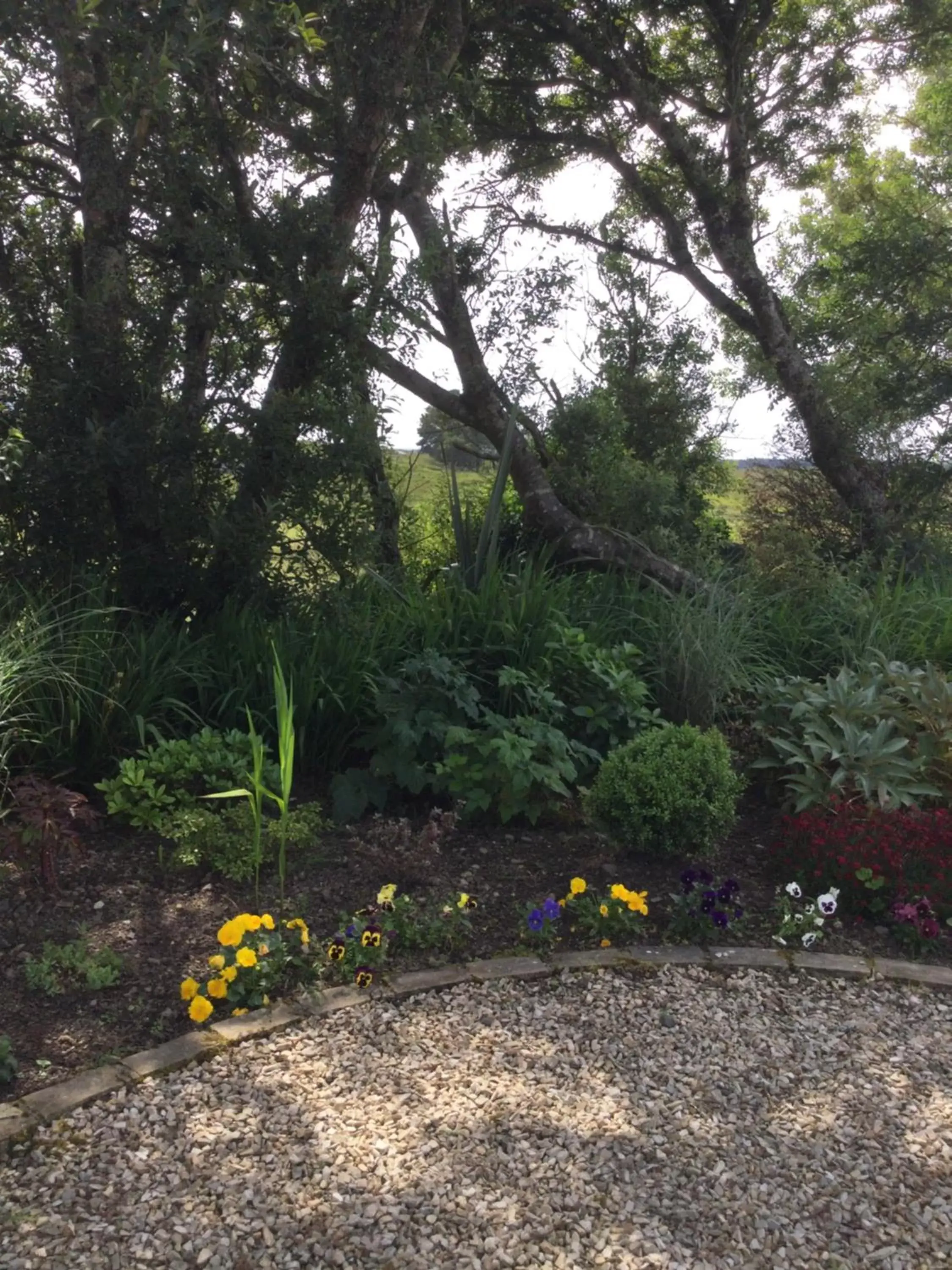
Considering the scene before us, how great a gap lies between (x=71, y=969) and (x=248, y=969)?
19.1 inches

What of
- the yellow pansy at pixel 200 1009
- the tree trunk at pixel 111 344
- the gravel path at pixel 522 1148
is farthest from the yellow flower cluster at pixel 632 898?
the tree trunk at pixel 111 344

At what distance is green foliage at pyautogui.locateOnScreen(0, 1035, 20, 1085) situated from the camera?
2367mm

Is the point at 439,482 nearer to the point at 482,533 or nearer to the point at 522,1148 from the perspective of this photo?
the point at 482,533

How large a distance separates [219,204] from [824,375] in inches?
213

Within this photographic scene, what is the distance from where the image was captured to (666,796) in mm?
3557

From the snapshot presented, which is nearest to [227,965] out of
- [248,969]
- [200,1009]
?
[248,969]

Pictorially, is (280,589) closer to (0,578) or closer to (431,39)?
(0,578)

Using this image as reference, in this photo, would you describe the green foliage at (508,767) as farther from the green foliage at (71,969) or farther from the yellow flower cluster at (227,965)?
the green foliage at (71,969)

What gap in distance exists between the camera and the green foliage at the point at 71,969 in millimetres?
2732

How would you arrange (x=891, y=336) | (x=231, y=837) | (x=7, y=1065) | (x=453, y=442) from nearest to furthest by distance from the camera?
(x=7, y=1065)
(x=231, y=837)
(x=453, y=442)
(x=891, y=336)

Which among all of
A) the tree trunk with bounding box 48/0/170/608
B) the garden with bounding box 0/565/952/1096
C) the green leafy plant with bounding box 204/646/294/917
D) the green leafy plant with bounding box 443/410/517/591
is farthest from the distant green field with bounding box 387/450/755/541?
the green leafy plant with bounding box 204/646/294/917

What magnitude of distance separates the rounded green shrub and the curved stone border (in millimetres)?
496

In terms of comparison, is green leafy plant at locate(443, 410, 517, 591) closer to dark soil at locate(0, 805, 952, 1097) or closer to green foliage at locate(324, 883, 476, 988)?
dark soil at locate(0, 805, 952, 1097)

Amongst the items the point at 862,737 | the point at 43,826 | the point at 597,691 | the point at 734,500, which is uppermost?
the point at 734,500
